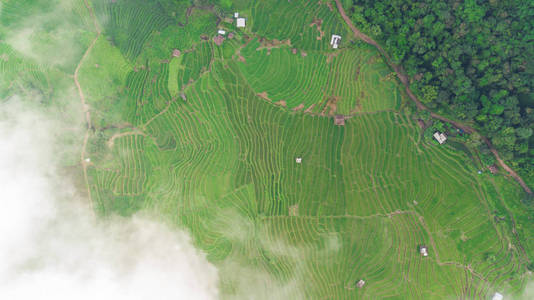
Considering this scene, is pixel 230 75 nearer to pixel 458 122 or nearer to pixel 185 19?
pixel 185 19

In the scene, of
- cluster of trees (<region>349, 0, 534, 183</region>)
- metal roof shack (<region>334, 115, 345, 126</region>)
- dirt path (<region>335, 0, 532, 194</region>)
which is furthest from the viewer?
metal roof shack (<region>334, 115, 345, 126</region>)

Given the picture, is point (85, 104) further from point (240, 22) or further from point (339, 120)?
point (339, 120)

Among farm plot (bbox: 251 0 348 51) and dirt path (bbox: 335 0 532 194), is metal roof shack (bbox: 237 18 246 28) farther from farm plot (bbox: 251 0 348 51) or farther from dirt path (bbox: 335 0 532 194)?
dirt path (bbox: 335 0 532 194)

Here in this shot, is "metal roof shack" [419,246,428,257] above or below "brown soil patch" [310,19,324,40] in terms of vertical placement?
below

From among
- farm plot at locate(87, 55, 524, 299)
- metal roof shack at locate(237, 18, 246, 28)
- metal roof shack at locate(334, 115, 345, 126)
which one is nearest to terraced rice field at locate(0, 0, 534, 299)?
farm plot at locate(87, 55, 524, 299)

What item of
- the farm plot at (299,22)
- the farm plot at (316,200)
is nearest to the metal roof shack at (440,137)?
the farm plot at (316,200)

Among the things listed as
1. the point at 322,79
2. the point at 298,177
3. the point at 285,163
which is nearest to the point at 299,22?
the point at 322,79
